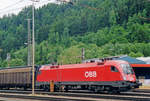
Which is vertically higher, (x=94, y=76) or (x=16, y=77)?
(x=94, y=76)

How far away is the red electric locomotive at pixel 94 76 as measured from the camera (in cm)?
2962

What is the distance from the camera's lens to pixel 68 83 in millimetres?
36000

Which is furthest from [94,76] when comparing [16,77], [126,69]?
[16,77]

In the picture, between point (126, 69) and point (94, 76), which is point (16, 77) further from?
point (126, 69)

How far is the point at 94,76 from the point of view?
32250mm

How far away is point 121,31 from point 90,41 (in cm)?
2210

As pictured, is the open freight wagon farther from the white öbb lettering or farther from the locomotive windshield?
the locomotive windshield

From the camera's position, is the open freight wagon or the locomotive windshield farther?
the open freight wagon

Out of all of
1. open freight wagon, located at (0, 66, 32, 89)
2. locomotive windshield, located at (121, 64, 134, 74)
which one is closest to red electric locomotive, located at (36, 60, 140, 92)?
locomotive windshield, located at (121, 64, 134, 74)

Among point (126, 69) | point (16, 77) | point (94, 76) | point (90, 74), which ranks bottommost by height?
point (16, 77)

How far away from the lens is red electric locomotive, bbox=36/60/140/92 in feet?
97.2

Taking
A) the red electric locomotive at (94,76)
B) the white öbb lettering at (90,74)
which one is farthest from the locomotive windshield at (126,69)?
the white öbb lettering at (90,74)

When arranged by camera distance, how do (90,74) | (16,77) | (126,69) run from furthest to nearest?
(16,77), (90,74), (126,69)

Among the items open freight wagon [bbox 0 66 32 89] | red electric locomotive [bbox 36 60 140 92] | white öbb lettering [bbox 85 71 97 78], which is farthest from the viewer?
open freight wagon [bbox 0 66 32 89]
